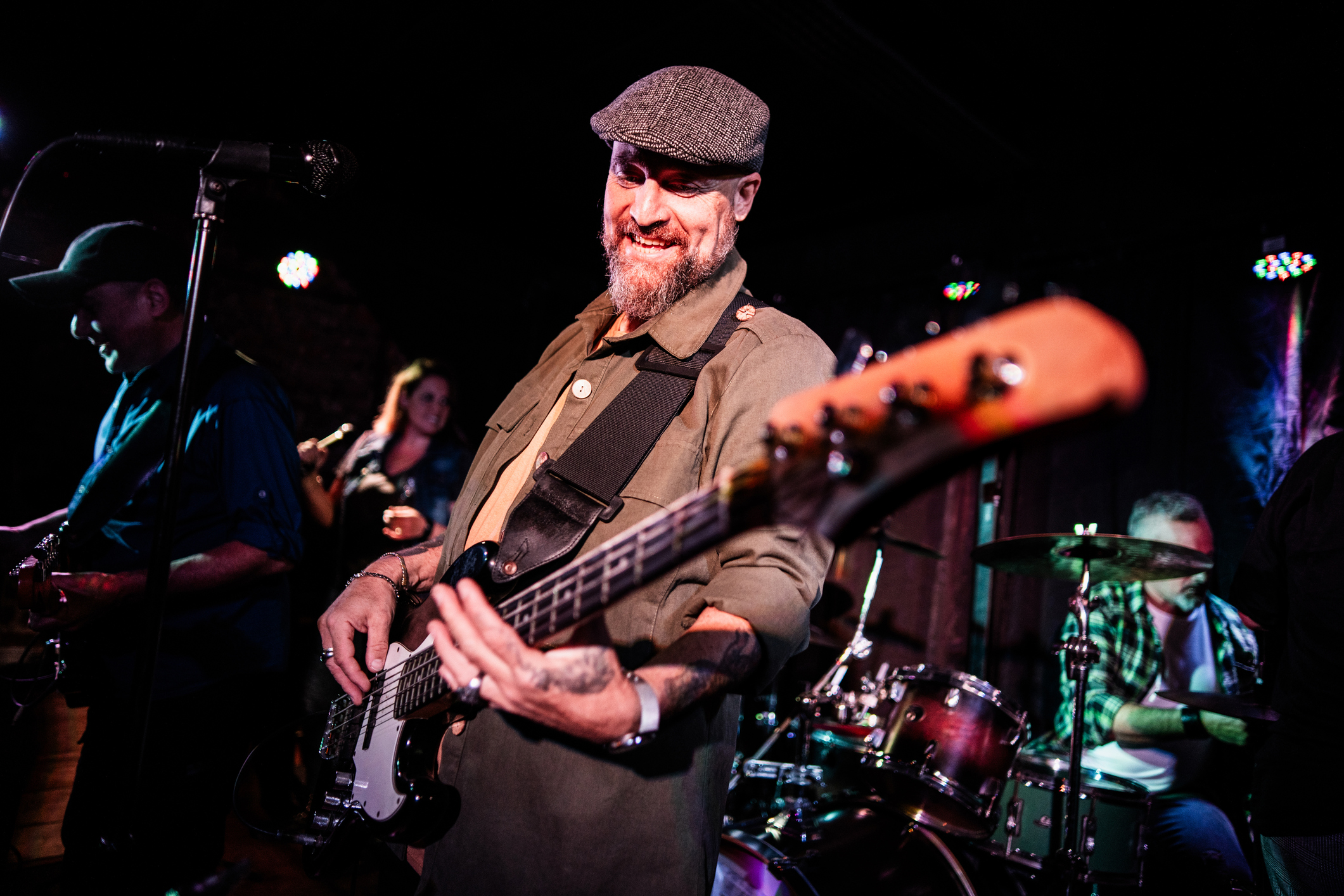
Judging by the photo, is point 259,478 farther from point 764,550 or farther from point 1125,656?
point 1125,656

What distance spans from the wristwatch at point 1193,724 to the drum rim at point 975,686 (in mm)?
657

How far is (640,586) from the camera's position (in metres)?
1.12

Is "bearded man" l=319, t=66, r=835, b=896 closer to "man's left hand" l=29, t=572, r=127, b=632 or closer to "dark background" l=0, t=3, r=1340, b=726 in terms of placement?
"man's left hand" l=29, t=572, r=127, b=632

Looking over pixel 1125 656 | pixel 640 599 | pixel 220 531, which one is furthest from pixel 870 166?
pixel 640 599

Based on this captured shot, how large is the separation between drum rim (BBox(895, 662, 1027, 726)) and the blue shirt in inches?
115

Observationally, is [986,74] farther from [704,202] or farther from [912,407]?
[912,407]

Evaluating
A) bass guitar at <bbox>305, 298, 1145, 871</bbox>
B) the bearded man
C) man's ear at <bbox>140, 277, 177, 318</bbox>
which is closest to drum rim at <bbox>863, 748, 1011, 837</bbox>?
the bearded man

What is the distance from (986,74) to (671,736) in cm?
471

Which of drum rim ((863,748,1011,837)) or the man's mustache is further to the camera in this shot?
drum rim ((863,748,1011,837))

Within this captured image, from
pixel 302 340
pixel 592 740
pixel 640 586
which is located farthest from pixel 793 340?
pixel 302 340

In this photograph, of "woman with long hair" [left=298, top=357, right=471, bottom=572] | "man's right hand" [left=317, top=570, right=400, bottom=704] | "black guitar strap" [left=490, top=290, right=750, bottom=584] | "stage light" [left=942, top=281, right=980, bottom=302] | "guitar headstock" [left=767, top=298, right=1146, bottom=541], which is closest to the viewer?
"guitar headstock" [left=767, top=298, right=1146, bottom=541]

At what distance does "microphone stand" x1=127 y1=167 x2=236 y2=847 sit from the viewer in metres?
1.70

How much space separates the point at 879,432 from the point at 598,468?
2.48ft

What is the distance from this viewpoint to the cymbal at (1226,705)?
3066mm
